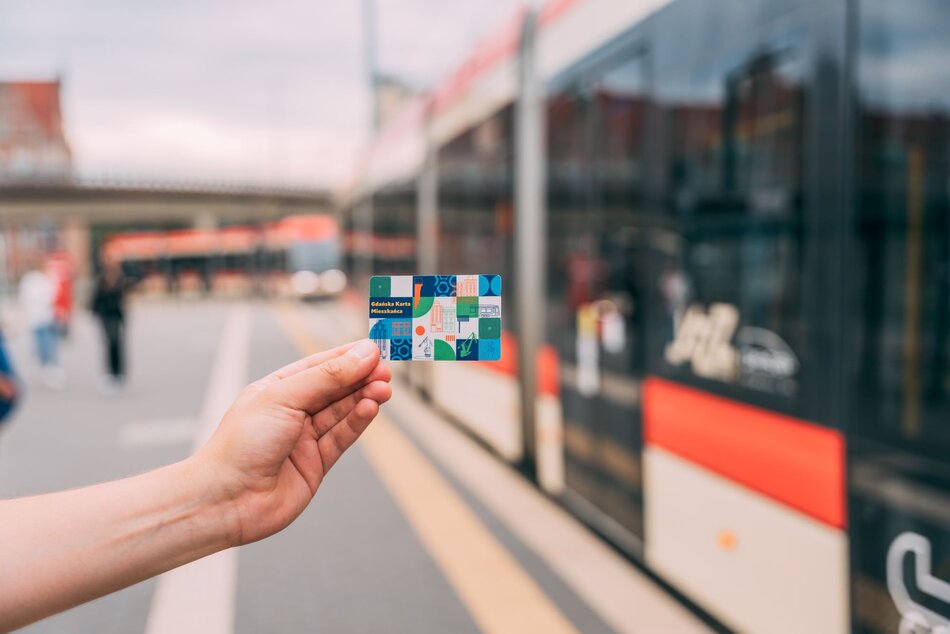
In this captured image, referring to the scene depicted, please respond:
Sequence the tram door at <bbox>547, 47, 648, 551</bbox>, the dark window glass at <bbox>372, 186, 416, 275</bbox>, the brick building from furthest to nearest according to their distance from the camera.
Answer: the brick building → the dark window glass at <bbox>372, 186, 416, 275</bbox> → the tram door at <bbox>547, 47, 648, 551</bbox>

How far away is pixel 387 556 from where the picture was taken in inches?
193

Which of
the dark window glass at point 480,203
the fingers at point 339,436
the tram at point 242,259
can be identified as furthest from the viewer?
the tram at point 242,259

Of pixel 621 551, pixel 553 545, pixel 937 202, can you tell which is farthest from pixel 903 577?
pixel 553 545

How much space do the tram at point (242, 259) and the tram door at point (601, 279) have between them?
77.8 ft

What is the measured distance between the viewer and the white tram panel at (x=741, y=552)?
2836 millimetres

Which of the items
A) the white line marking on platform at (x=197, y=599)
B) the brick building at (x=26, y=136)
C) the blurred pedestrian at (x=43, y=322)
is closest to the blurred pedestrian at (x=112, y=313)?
the blurred pedestrian at (x=43, y=322)

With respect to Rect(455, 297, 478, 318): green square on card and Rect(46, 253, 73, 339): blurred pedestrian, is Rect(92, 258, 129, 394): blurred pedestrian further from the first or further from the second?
Rect(455, 297, 478, 318): green square on card

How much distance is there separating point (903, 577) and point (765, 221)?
49.5 inches

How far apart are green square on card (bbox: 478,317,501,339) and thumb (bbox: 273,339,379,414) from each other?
0.17 m

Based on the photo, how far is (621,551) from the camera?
470 centimetres

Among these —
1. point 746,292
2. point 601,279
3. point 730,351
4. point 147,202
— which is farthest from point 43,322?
point 147,202

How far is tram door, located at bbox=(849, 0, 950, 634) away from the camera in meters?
2.36

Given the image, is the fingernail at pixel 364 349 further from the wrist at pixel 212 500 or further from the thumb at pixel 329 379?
the wrist at pixel 212 500

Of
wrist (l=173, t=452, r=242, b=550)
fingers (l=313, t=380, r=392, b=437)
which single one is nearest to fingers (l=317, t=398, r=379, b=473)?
fingers (l=313, t=380, r=392, b=437)
